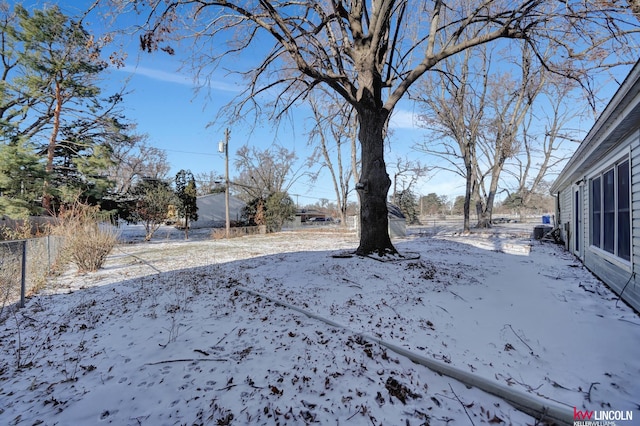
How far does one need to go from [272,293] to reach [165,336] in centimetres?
166

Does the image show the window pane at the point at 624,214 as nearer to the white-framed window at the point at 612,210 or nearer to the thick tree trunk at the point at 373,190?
the white-framed window at the point at 612,210

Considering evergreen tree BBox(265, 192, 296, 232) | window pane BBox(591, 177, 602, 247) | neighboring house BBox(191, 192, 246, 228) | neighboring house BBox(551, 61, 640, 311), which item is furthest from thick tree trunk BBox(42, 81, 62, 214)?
window pane BBox(591, 177, 602, 247)

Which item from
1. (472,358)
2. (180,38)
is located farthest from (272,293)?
(180,38)

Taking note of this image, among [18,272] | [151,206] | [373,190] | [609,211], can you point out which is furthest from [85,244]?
[151,206]

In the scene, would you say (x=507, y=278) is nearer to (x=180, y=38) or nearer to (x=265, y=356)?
(x=265, y=356)

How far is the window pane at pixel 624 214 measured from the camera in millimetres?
4078

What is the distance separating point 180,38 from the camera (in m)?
5.98

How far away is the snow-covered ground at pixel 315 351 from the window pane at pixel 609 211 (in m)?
0.78

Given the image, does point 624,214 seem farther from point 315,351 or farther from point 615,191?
point 315,351

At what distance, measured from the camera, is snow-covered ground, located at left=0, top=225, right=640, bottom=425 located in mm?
2029

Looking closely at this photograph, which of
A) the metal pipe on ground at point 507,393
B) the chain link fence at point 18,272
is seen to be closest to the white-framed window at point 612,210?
the metal pipe on ground at point 507,393

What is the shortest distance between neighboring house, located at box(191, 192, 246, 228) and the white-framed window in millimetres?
28503

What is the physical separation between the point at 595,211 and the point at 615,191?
1613 millimetres

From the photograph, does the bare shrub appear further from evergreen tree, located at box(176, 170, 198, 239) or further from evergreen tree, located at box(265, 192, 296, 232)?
evergreen tree, located at box(265, 192, 296, 232)
